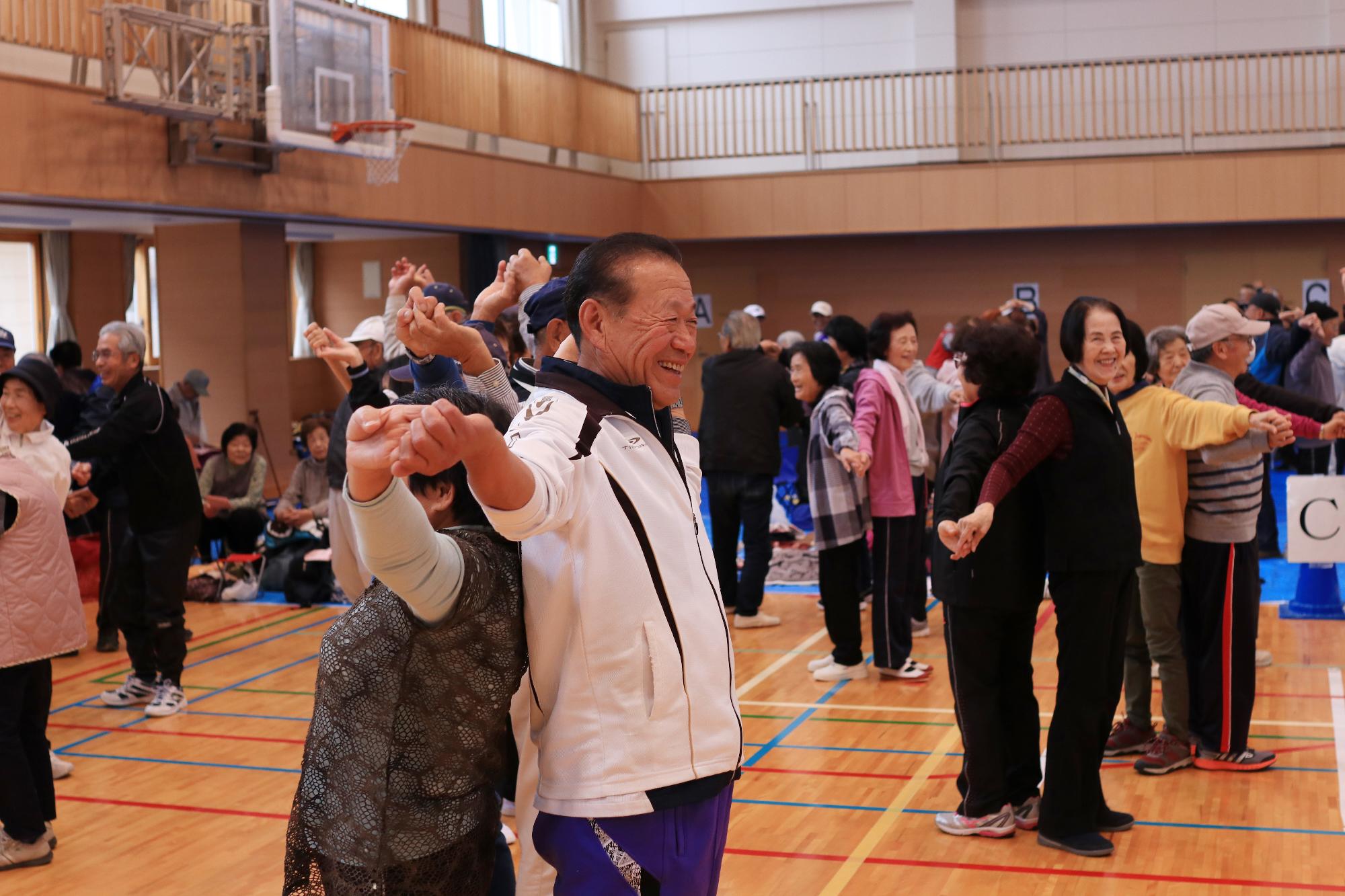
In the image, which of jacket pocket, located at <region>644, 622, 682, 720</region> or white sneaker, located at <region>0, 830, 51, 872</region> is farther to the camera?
white sneaker, located at <region>0, 830, 51, 872</region>

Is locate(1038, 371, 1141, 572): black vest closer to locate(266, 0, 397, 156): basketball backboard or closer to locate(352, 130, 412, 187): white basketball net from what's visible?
locate(266, 0, 397, 156): basketball backboard

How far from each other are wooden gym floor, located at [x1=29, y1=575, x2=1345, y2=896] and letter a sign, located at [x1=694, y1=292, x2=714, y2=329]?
31.0 ft

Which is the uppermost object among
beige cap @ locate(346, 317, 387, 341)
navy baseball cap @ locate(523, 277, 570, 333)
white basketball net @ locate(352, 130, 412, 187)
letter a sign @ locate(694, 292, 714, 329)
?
white basketball net @ locate(352, 130, 412, 187)

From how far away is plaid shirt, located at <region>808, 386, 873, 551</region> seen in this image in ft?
21.2

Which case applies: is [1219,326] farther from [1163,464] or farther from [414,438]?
[414,438]

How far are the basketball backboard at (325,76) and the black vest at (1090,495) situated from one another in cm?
825

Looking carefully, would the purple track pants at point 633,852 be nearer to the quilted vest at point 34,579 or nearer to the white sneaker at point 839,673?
the quilted vest at point 34,579

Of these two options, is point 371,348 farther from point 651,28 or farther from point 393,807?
point 651,28

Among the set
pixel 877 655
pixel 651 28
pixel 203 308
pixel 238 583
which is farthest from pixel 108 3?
pixel 651 28

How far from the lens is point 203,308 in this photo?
1255 centimetres

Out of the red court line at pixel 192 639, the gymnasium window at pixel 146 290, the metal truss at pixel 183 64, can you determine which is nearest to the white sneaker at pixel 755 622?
the red court line at pixel 192 639

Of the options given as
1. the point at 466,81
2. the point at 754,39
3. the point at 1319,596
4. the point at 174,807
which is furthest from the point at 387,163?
the point at 1319,596

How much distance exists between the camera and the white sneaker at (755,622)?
8.07m

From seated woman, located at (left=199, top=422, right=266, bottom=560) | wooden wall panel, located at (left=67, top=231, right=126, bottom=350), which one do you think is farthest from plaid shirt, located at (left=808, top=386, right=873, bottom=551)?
wooden wall panel, located at (left=67, top=231, right=126, bottom=350)
